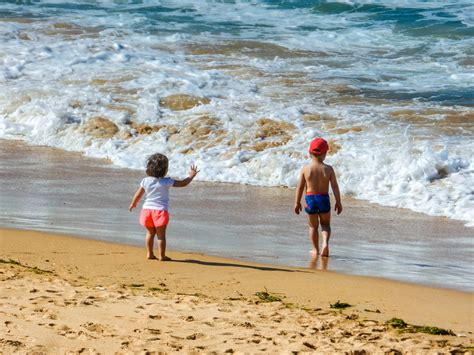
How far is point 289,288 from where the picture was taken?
20.0 ft

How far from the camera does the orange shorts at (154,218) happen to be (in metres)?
7.16

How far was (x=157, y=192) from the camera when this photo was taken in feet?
23.8

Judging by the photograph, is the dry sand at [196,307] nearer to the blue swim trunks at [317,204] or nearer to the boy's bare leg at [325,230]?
the boy's bare leg at [325,230]

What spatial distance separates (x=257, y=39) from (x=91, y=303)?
17565 mm

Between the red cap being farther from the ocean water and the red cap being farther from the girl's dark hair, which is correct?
the ocean water

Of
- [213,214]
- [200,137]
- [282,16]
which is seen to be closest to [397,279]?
[213,214]

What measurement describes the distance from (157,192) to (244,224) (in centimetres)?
171

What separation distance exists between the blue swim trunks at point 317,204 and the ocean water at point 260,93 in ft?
7.42

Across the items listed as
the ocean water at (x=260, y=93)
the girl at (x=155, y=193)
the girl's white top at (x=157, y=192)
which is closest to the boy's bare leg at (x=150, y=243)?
the girl at (x=155, y=193)

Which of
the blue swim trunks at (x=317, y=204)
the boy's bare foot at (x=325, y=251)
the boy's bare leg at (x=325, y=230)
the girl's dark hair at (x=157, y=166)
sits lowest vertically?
the boy's bare foot at (x=325, y=251)

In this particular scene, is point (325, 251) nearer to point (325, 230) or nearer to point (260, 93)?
point (325, 230)

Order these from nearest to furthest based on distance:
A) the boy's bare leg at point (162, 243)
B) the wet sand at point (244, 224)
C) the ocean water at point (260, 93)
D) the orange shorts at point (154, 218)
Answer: the boy's bare leg at point (162, 243), the orange shorts at point (154, 218), the wet sand at point (244, 224), the ocean water at point (260, 93)

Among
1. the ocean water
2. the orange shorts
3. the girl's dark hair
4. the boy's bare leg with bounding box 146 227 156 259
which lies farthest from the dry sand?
the ocean water

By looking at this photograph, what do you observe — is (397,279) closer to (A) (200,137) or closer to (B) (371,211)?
(B) (371,211)
